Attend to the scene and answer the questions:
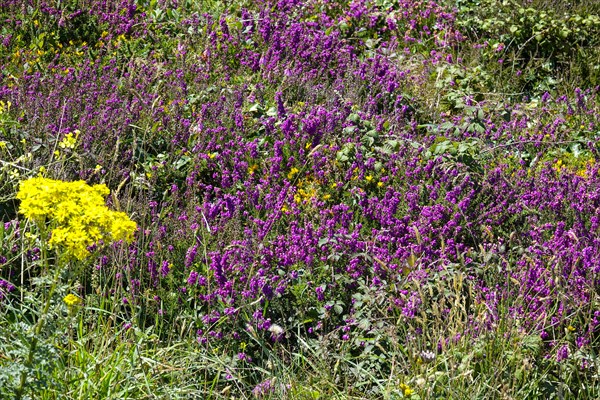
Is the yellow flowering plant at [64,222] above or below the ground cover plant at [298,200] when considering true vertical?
above

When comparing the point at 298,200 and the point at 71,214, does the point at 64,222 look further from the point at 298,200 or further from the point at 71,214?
the point at 298,200

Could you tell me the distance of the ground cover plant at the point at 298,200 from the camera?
143 inches

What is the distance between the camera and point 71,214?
288 centimetres

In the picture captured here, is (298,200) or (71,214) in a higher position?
(71,214)

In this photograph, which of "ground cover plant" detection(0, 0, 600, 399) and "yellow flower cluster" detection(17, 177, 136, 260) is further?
"ground cover plant" detection(0, 0, 600, 399)

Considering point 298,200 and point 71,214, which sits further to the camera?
point 298,200

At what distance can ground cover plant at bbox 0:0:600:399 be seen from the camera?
3.62 meters

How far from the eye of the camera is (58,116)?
5062 millimetres

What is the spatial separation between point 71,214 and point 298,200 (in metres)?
2.05

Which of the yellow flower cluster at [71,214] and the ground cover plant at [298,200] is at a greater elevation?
the yellow flower cluster at [71,214]

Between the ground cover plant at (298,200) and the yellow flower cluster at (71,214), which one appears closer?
the yellow flower cluster at (71,214)

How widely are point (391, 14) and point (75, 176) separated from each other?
11.0 ft

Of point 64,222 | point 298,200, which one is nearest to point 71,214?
point 64,222

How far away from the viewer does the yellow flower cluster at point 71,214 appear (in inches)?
110
